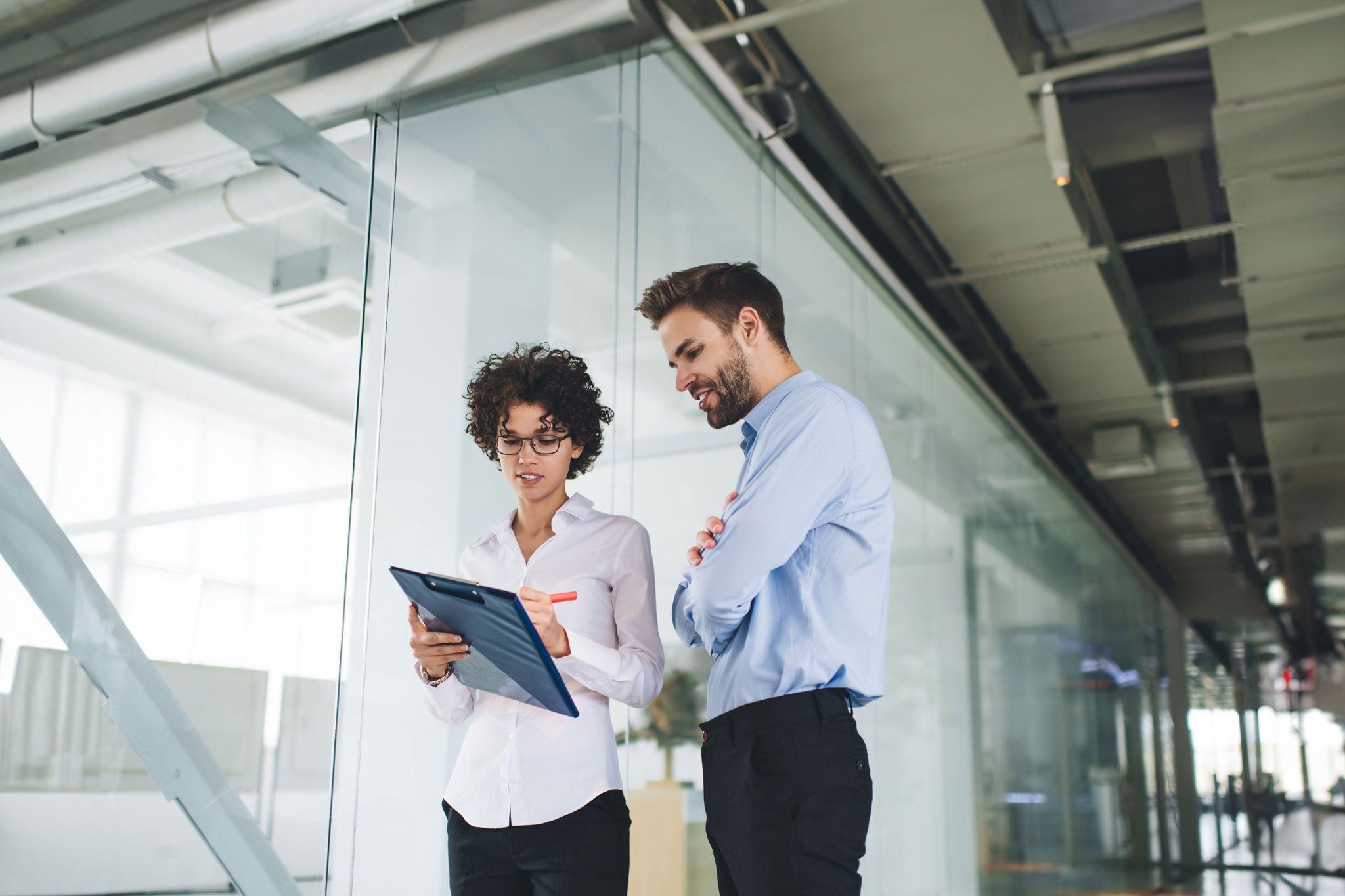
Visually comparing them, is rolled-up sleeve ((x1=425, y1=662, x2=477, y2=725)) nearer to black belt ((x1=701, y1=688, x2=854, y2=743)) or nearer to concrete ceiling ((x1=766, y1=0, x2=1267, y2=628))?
black belt ((x1=701, y1=688, x2=854, y2=743))

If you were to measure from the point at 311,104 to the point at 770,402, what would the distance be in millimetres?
1360

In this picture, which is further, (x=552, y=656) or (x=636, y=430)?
(x=636, y=430)

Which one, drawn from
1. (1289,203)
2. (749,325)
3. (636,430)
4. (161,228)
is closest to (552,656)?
(749,325)

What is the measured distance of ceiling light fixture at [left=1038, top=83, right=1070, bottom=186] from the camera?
396 centimetres

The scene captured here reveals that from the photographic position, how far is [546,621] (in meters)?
1.47

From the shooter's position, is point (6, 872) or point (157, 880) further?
point (157, 880)

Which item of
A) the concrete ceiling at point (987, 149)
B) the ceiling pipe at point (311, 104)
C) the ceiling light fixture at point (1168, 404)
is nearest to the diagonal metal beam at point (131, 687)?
the ceiling pipe at point (311, 104)

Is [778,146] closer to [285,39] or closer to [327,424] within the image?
[285,39]

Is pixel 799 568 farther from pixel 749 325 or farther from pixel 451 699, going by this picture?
pixel 451 699

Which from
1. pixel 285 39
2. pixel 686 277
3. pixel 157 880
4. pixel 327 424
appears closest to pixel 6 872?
pixel 157 880

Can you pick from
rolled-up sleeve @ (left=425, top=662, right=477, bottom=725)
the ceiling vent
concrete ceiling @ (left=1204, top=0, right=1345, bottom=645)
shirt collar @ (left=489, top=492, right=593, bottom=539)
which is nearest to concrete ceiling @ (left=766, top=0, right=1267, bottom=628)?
concrete ceiling @ (left=1204, top=0, right=1345, bottom=645)

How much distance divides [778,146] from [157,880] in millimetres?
3070

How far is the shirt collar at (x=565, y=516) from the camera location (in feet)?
Result: 5.71

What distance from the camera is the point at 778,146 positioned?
4008 millimetres
